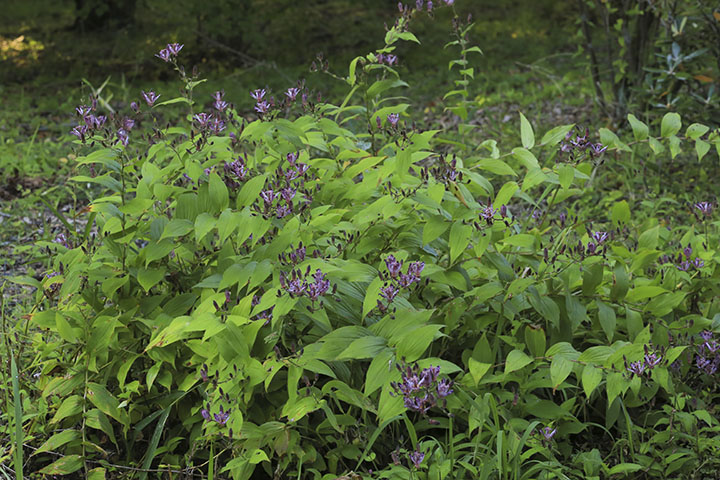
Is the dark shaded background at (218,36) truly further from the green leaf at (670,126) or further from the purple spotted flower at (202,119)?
the purple spotted flower at (202,119)

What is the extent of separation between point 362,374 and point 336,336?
261mm

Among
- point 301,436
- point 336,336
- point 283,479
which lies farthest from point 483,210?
point 283,479

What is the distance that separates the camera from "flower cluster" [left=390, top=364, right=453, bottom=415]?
1618mm

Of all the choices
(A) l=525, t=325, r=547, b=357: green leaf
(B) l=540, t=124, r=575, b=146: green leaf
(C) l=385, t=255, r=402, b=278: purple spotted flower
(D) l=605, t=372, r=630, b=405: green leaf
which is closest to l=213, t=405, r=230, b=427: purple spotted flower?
(C) l=385, t=255, r=402, b=278: purple spotted flower

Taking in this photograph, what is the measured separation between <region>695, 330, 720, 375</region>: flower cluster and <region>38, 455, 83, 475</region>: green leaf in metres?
1.82

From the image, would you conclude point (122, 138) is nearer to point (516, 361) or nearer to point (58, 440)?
point (58, 440)

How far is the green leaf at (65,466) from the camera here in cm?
196

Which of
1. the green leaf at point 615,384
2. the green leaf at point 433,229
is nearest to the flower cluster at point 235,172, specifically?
the green leaf at point 433,229

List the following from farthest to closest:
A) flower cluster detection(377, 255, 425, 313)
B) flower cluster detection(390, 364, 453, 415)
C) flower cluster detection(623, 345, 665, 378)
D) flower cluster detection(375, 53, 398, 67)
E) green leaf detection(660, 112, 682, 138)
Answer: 1. green leaf detection(660, 112, 682, 138)
2. flower cluster detection(375, 53, 398, 67)
3. flower cluster detection(623, 345, 665, 378)
4. flower cluster detection(377, 255, 425, 313)
5. flower cluster detection(390, 364, 453, 415)

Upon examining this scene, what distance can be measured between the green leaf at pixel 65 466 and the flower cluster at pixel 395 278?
960mm

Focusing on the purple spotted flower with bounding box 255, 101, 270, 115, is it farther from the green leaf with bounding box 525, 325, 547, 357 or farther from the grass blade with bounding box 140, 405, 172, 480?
the green leaf with bounding box 525, 325, 547, 357

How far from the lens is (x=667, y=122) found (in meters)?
2.39

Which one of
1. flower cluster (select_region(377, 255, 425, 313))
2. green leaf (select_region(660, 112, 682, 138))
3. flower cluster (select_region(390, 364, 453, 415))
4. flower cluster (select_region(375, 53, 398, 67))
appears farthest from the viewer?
green leaf (select_region(660, 112, 682, 138))

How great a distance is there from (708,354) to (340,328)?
1.24m
